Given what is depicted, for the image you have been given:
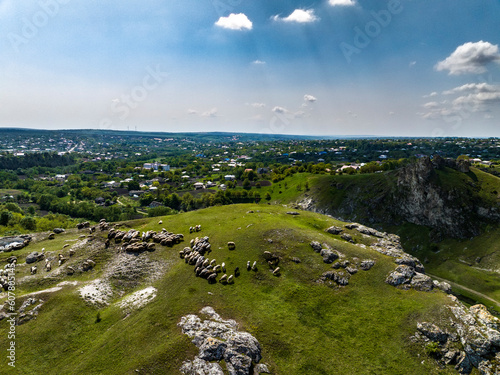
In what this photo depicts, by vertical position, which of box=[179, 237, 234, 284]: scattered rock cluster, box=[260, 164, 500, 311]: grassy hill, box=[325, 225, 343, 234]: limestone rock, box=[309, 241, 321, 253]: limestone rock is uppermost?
box=[309, 241, 321, 253]: limestone rock

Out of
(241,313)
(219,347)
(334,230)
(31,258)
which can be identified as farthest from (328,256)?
(31,258)

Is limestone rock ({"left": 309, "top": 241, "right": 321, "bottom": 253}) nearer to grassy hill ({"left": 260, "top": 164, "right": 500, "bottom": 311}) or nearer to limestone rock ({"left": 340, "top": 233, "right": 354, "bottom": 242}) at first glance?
limestone rock ({"left": 340, "top": 233, "right": 354, "bottom": 242})

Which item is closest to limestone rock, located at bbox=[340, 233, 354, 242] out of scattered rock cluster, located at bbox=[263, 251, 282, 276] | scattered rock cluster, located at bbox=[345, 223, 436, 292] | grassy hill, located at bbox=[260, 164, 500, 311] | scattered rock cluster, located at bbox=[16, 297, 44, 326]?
scattered rock cluster, located at bbox=[345, 223, 436, 292]

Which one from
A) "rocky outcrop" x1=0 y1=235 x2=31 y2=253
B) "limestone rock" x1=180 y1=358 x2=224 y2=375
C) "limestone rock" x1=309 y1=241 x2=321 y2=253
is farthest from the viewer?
"rocky outcrop" x1=0 y1=235 x2=31 y2=253

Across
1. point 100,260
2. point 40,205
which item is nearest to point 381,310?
point 100,260

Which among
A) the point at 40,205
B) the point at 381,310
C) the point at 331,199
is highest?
the point at 381,310

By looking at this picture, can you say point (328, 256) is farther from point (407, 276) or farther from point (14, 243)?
point (14, 243)

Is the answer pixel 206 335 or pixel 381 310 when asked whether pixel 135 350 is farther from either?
pixel 381 310
